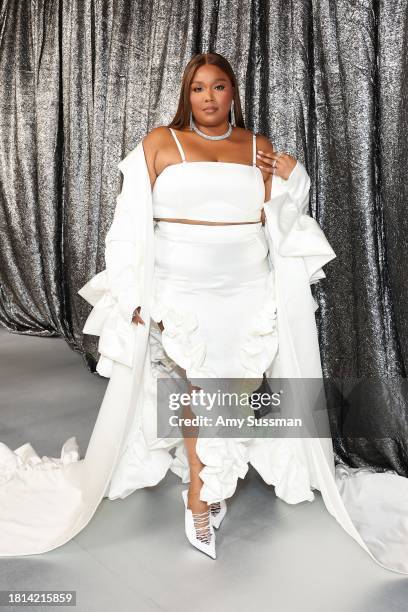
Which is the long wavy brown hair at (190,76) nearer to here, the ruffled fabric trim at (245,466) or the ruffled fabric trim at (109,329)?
the ruffled fabric trim at (109,329)

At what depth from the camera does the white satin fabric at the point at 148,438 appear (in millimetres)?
2205

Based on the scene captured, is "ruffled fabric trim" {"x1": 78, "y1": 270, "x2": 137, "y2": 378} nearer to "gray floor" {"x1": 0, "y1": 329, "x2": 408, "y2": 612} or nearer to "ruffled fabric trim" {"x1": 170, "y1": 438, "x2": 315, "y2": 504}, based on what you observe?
"ruffled fabric trim" {"x1": 170, "y1": 438, "x2": 315, "y2": 504}

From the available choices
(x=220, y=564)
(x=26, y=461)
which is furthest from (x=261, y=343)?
(x=26, y=461)

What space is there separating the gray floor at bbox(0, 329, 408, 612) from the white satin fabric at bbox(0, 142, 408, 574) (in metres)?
0.08

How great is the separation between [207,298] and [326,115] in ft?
3.87

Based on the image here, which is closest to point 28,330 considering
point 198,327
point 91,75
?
point 91,75

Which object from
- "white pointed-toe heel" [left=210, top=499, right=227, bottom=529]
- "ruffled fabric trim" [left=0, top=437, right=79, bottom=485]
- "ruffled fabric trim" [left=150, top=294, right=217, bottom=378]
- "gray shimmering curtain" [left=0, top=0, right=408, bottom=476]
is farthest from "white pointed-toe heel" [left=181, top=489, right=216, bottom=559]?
"gray shimmering curtain" [left=0, top=0, right=408, bottom=476]

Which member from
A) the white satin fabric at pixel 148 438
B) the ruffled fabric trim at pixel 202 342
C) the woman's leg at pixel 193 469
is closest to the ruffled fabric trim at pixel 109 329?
the white satin fabric at pixel 148 438

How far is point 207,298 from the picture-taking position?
89.0 inches

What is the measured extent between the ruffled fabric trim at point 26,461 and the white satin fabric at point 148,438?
3cm

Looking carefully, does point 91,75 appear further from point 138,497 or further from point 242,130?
point 138,497

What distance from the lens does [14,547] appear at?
2154 mm

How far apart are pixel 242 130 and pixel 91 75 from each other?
240cm

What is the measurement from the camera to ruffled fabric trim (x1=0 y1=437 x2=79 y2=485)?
263 centimetres
